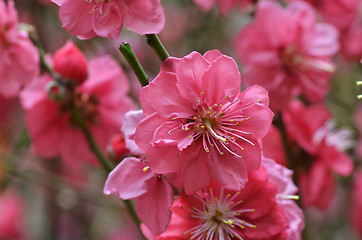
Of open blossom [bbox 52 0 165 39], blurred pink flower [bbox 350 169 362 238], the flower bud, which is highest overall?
open blossom [bbox 52 0 165 39]

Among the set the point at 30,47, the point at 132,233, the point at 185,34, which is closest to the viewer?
the point at 30,47

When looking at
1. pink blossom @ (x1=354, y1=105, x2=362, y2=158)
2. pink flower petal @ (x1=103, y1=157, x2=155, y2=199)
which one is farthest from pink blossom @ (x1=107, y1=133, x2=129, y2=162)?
pink blossom @ (x1=354, y1=105, x2=362, y2=158)

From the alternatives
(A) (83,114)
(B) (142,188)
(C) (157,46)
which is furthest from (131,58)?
(A) (83,114)

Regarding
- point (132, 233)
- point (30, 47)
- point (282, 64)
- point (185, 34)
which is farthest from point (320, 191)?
point (132, 233)

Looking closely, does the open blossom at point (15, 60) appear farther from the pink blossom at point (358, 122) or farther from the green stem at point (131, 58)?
the pink blossom at point (358, 122)

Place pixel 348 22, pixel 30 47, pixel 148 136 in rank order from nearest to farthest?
1. pixel 148 136
2. pixel 30 47
3. pixel 348 22

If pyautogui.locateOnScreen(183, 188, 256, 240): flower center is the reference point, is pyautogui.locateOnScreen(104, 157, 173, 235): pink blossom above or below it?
above

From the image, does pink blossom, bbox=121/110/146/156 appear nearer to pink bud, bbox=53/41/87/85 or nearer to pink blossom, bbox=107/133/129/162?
pink blossom, bbox=107/133/129/162

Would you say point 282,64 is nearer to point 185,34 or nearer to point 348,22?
point 348,22
